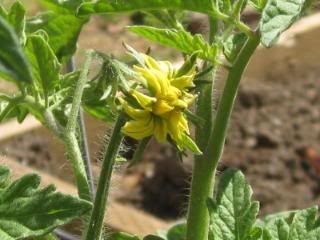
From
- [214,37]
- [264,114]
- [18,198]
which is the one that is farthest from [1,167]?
[264,114]

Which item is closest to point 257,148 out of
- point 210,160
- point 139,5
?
point 210,160

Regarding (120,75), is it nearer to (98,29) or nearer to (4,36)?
(4,36)

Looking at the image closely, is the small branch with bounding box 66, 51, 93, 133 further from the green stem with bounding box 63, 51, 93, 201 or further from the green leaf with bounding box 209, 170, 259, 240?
the green leaf with bounding box 209, 170, 259, 240

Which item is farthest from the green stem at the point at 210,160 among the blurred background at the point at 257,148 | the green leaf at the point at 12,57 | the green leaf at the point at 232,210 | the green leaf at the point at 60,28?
the blurred background at the point at 257,148

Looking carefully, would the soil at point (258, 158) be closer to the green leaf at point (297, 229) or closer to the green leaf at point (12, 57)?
the green leaf at point (297, 229)

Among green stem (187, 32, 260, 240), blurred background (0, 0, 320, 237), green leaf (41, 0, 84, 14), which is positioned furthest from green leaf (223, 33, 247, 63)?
blurred background (0, 0, 320, 237)
